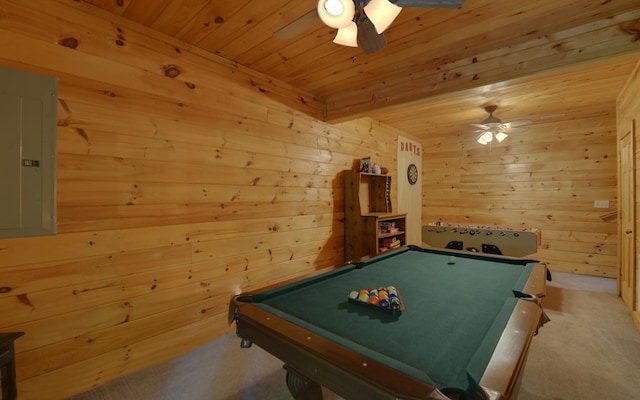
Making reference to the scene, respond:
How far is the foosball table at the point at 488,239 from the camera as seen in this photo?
329 cm

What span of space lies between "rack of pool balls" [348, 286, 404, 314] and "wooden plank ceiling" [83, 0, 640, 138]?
1429 millimetres

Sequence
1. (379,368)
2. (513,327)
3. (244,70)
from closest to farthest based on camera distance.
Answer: (379,368) < (513,327) < (244,70)

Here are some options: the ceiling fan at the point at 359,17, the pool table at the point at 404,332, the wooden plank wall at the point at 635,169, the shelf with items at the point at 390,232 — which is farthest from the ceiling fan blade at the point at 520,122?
the ceiling fan at the point at 359,17

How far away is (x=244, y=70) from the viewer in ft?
8.27

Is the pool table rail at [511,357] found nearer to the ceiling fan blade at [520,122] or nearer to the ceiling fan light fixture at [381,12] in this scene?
the ceiling fan light fixture at [381,12]

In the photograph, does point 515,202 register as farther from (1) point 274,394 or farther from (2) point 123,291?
(2) point 123,291

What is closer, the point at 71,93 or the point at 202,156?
the point at 71,93

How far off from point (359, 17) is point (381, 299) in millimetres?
1431

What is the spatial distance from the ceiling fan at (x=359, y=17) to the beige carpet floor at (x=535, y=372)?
7.14 feet

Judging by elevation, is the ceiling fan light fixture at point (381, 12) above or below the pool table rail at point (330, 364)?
above

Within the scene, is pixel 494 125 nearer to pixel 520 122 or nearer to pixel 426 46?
pixel 520 122

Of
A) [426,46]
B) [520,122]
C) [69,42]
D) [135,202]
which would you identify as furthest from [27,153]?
[520,122]

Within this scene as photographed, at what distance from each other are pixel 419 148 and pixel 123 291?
211 inches

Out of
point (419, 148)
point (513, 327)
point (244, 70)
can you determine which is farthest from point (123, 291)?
point (419, 148)
